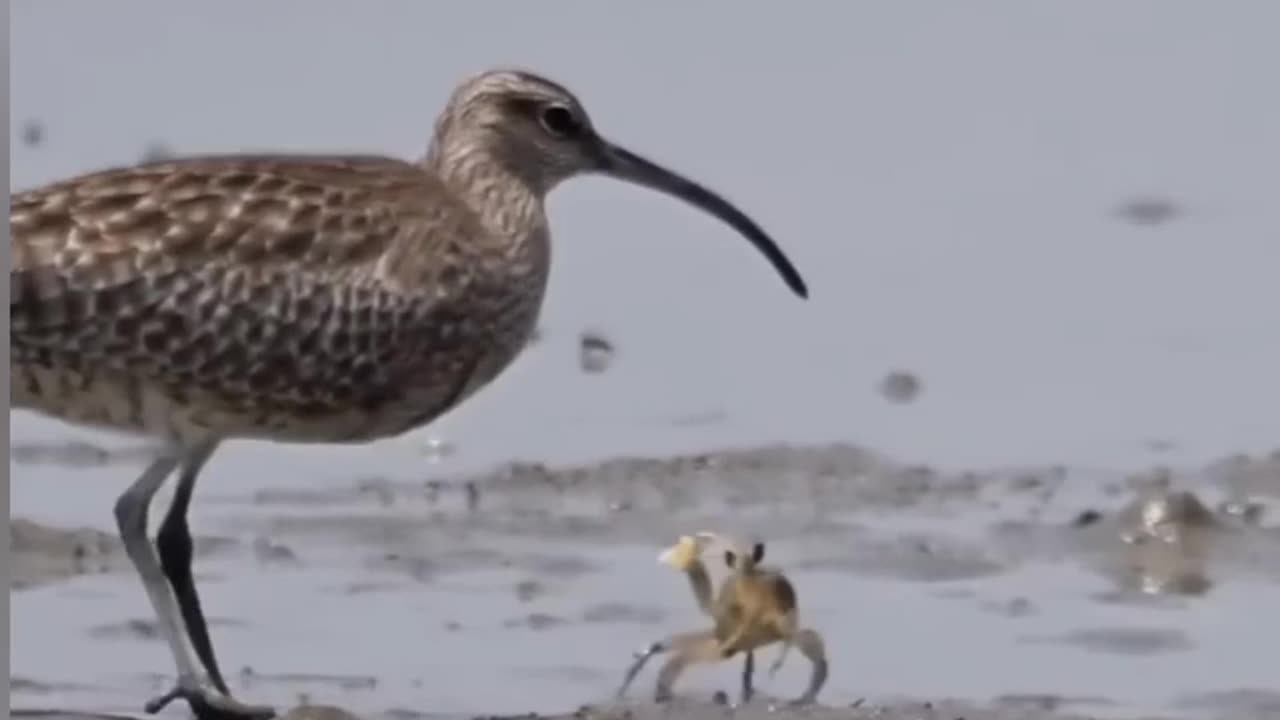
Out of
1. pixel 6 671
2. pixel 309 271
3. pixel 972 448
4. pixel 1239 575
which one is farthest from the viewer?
pixel 972 448

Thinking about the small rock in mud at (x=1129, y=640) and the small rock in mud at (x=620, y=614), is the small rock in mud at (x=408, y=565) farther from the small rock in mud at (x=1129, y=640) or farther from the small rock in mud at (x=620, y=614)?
the small rock in mud at (x=1129, y=640)

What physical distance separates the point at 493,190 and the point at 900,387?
2.86 meters

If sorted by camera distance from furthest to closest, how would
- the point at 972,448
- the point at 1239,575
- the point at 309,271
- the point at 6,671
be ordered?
the point at 972,448, the point at 1239,575, the point at 309,271, the point at 6,671

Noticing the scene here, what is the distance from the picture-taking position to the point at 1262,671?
44.0 feet

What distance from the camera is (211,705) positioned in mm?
12828

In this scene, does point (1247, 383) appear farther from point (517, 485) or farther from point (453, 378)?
point (453, 378)

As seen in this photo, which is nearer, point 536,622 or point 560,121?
point 536,622

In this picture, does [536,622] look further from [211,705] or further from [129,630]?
[211,705]

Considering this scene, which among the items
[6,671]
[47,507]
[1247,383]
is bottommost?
[6,671]

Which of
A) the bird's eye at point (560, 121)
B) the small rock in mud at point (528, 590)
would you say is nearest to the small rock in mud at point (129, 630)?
the small rock in mud at point (528, 590)

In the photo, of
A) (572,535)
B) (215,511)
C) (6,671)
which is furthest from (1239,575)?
(6,671)

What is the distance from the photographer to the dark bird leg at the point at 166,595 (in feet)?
42.1

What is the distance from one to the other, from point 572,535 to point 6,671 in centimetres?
Result: 409

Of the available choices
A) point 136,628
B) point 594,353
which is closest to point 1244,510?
point 594,353
